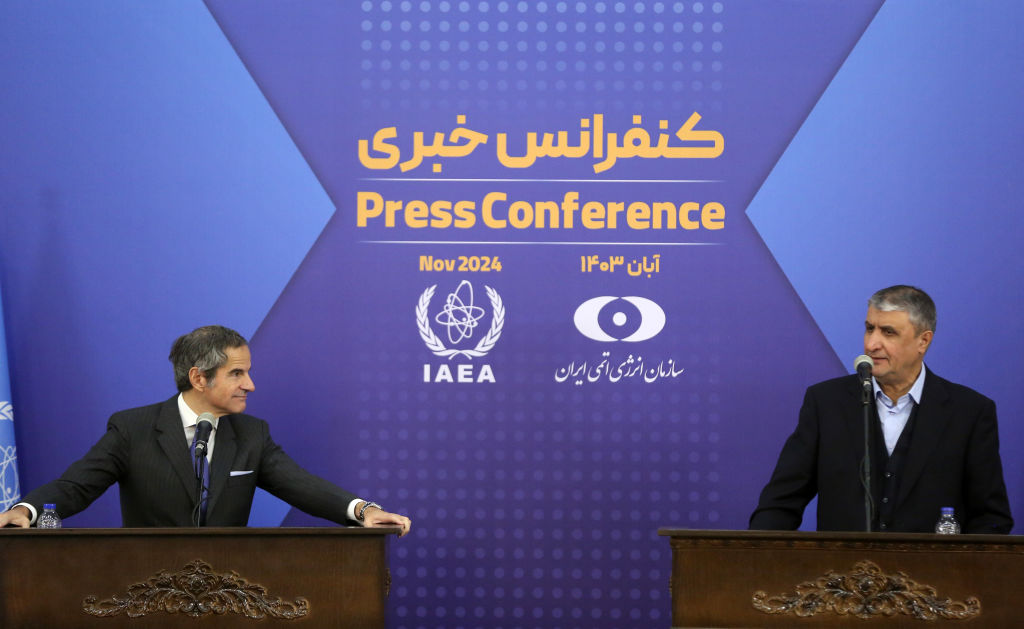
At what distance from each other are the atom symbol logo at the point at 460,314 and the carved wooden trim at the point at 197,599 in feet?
5.15

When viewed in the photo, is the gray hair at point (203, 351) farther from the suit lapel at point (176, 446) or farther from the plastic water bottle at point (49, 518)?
the plastic water bottle at point (49, 518)

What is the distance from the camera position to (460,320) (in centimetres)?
400

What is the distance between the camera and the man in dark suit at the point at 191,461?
10.6 feet

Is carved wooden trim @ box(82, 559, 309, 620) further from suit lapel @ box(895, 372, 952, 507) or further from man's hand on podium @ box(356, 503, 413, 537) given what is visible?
suit lapel @ box(895, 372, 952, 507)

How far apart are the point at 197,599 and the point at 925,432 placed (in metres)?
2.31

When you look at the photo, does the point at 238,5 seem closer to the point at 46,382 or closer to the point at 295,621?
the point at 46,382

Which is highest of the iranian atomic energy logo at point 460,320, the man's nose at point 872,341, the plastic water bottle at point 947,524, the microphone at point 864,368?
the iranian atomic energy logo at point 460,320

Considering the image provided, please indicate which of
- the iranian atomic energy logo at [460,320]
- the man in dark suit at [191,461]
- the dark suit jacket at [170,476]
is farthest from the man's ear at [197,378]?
the iranian atomic energy logo at [460,320]

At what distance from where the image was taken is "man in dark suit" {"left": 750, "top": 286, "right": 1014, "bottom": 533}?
314 cm

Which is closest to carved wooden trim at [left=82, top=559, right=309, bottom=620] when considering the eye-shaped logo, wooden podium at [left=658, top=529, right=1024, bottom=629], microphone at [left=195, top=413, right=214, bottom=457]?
microphone at [left=195, top=413, right=214, bottom=457]

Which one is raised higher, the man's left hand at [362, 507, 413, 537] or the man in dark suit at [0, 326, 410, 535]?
the man in dark suit at [0, 326, 410, 535]

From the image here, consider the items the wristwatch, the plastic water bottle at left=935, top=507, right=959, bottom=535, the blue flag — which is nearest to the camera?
the plastic water bottle at left=935, top=507, right=959, bottom=535

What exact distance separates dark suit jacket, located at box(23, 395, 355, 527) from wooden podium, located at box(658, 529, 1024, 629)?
1256 millimetres

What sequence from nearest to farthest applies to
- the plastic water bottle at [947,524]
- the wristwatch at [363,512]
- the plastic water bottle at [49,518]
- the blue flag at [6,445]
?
the plastic water bottle at [947,524] → the plastic water bottle at [49,518] → the wristwatch at [363,512] → the blue flag at [6,445]
